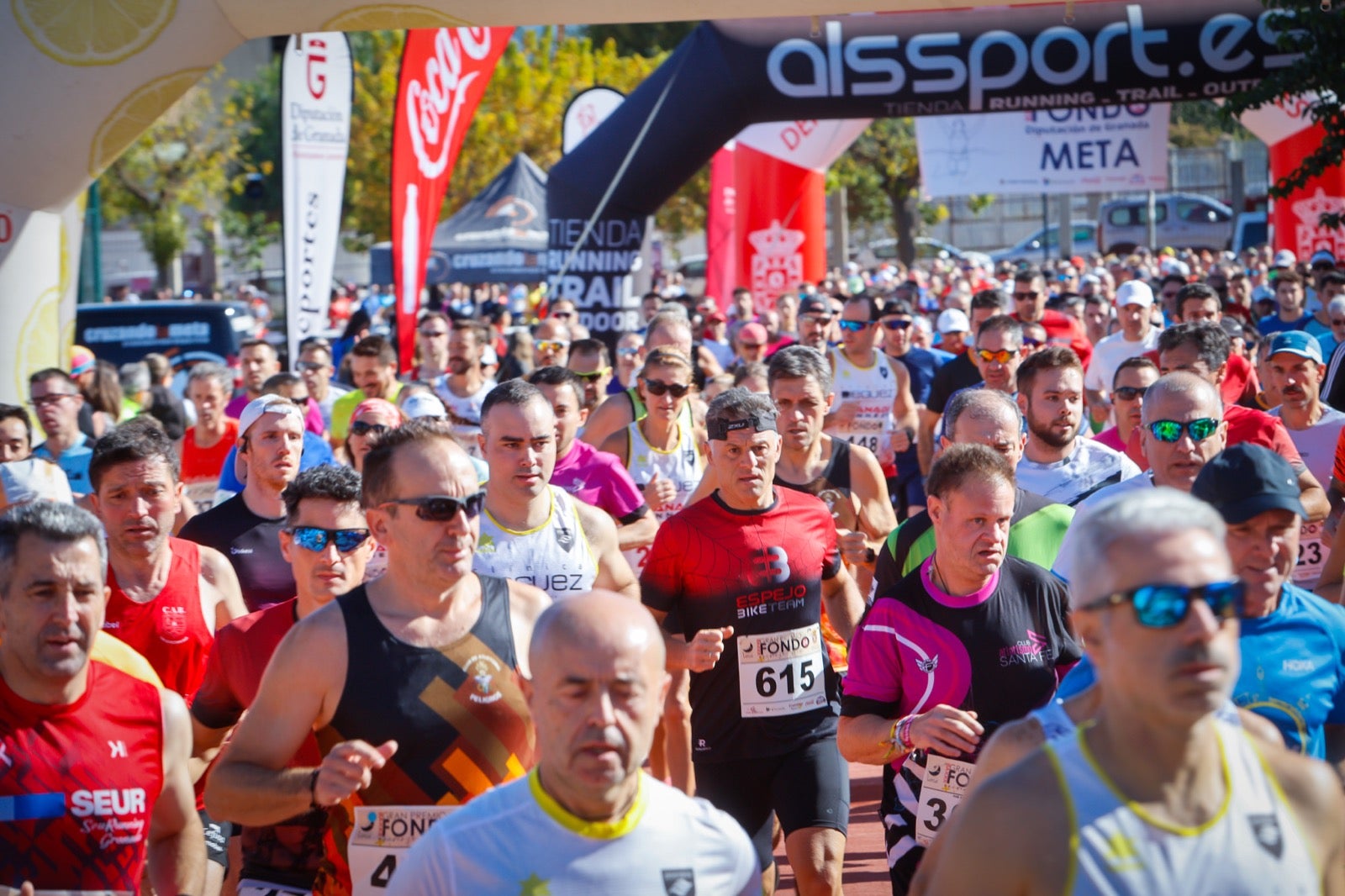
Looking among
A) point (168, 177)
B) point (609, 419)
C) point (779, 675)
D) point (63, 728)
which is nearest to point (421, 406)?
point (609, 419)

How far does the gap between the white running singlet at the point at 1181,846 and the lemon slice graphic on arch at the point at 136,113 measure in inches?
259

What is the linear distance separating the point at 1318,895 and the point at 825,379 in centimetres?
437

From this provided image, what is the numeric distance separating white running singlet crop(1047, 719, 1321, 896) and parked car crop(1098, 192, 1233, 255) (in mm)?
39036

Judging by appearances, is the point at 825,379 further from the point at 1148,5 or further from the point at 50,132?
the point at 1148,5

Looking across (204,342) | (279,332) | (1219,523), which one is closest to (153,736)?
(1219,523)

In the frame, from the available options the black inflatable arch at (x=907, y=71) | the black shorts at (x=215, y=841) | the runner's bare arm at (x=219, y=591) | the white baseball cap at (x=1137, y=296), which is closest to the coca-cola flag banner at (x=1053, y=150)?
the black inflatable arch at (x=907, y=71)

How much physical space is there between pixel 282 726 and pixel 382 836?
34cm

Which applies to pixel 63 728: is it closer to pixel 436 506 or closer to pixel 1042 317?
pixel 436 506

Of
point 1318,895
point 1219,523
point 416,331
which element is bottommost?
point 1318,895

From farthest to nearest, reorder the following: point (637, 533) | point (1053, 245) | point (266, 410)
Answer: point (1053, 245)
point (637, 533)
point (266, 410)

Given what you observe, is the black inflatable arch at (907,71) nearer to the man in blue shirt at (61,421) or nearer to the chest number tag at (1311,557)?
the man in blue shirt at (61,421)

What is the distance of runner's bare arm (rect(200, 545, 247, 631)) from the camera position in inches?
189

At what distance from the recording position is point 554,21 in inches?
302

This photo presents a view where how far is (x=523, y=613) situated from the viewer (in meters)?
3.49
